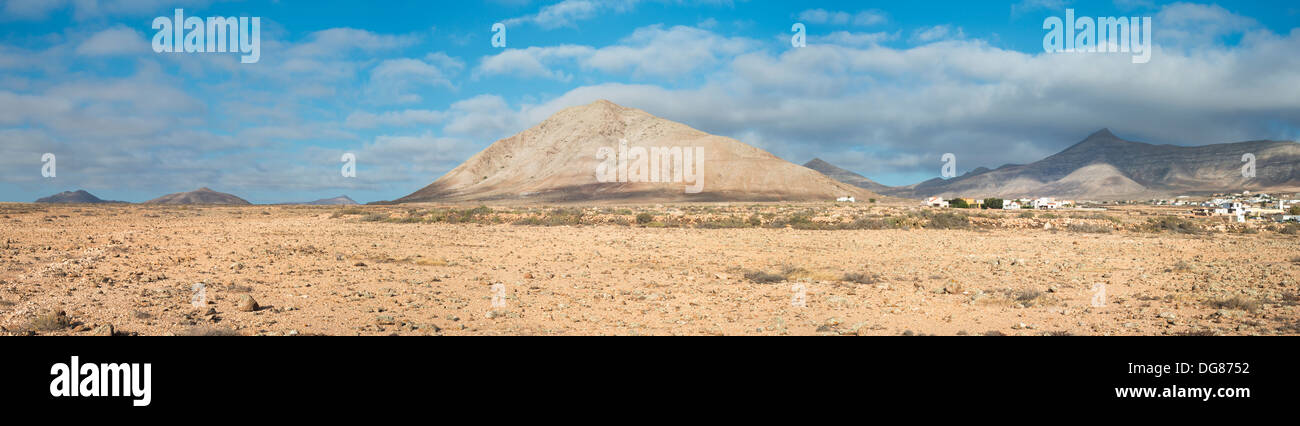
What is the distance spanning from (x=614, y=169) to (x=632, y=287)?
12380 centimetres

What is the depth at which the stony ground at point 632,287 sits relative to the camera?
8125mm

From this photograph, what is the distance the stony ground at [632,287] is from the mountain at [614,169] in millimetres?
89666

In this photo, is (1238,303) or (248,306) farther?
(1238,303)

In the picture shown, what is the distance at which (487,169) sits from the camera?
15400 cm

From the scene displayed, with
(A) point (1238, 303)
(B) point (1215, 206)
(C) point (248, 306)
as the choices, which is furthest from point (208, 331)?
(B) point (1215, 206)

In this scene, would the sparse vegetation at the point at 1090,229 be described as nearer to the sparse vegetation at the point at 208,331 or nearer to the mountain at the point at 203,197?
the sparse vegetation at the point at 208,331

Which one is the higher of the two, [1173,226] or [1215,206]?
[1215,206]

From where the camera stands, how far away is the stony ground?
812 cm

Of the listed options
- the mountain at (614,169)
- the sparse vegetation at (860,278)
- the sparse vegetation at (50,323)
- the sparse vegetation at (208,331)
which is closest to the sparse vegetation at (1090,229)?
the sparse vegetation at (860,278)

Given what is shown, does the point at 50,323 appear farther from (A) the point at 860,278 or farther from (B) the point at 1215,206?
(B) the point at 1215,206

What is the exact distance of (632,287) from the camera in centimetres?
1178
